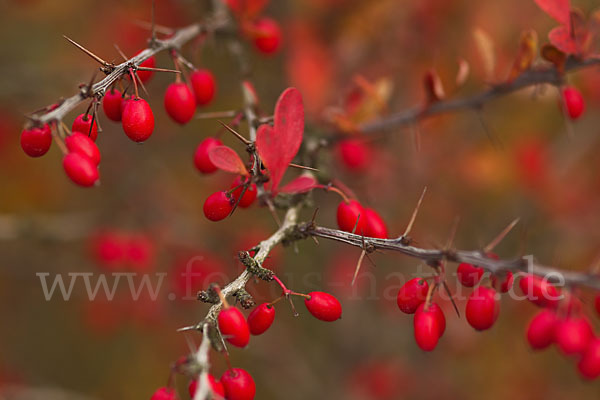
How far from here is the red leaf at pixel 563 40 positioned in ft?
5.10

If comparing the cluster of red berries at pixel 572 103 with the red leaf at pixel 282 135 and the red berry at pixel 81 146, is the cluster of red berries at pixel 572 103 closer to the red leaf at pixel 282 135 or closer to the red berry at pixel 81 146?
the red leaf at pixel 282 135

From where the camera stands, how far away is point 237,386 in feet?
3.83

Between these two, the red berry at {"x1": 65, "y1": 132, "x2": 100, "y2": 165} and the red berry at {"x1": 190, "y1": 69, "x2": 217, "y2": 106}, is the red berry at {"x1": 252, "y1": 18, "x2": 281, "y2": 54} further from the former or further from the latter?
the red berry at {"x1": 65, "y1": 132, "x2": 100, "y2": 165}

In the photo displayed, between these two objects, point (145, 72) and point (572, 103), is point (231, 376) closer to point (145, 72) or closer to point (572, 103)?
point (145, 72)

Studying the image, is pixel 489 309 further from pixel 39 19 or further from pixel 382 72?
pixel 39 19

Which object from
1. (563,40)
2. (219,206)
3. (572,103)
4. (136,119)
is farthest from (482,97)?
(136,119)

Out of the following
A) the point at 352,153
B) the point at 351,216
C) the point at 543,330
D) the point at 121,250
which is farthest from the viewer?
the point at 121,250

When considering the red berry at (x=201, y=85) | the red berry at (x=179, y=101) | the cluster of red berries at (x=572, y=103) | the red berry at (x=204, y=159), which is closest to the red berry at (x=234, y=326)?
the red berry at (x=204, y=159)

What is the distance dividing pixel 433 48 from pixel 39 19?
9.35ft

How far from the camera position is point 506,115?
3.48 meters

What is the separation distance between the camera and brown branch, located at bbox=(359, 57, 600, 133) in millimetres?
1739

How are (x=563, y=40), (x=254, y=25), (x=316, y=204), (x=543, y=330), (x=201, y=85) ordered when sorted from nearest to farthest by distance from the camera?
(x=543, y=330)
(x=563, y=40)
(x=201, y=85)
(x=254, y=25)
(x=316, y=204)

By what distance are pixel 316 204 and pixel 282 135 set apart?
163 centimetres

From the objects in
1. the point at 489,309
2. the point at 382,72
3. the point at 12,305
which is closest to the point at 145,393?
the point at 12,305
